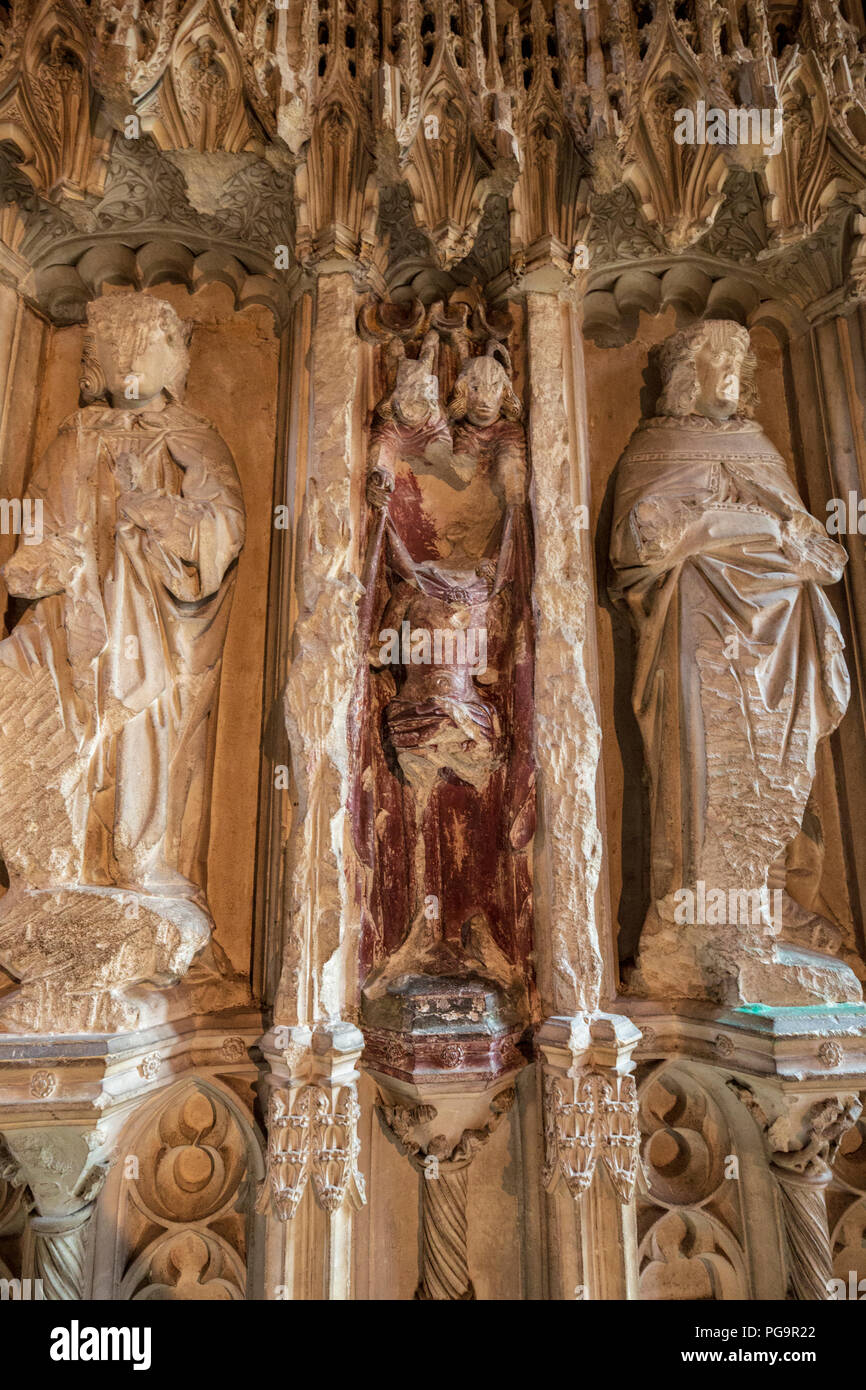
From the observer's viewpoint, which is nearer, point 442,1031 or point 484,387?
point 442,1031

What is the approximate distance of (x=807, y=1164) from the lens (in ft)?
9.58

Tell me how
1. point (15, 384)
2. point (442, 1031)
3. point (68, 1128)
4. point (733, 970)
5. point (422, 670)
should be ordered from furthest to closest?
point (15, 384)
point (422, 670)
point (733, 970)
point (442, 1031)
point (68, 1128)

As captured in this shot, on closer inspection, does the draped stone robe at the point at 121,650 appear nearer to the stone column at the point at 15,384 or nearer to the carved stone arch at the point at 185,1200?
the stone column at the point at 15,384

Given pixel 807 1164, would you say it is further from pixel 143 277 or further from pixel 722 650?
pixel 143 277

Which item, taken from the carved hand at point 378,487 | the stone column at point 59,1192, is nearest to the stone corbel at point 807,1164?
the stone column at point 59,1192

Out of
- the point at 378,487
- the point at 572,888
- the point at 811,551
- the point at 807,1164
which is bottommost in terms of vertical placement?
the point at 807,1164

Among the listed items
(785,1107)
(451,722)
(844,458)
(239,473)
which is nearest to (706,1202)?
(785,1107)

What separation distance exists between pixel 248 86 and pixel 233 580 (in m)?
1.81

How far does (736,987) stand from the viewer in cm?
307

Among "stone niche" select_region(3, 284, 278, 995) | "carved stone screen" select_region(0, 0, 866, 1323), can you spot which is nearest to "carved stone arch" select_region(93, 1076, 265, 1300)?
"carved stone screen" select_region(0, 0, 866, 1323)

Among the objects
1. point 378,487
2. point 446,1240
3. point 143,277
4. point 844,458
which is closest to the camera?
point 446,1240

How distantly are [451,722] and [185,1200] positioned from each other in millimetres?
1894
